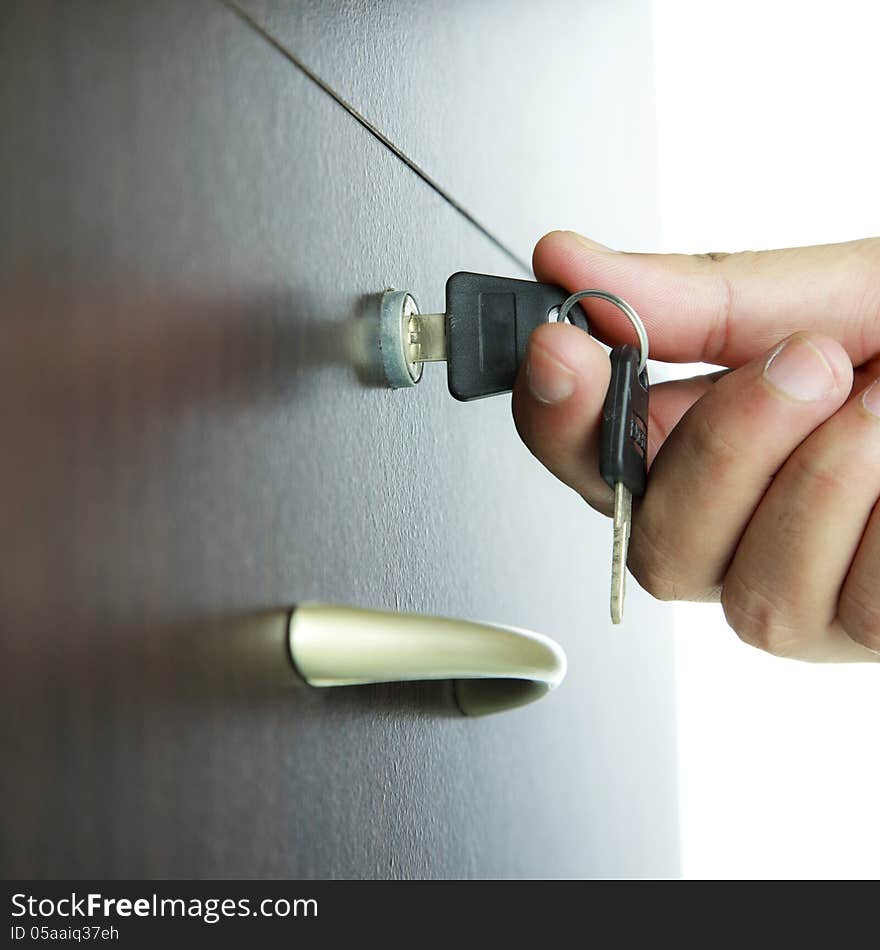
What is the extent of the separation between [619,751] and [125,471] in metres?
0.59

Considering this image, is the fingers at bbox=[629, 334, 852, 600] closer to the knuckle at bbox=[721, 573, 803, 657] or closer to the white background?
the knuckle at bbox=[721, 573, 803, 657]

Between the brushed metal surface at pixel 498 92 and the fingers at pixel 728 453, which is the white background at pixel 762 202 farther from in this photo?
the fingers at pixel 728 453

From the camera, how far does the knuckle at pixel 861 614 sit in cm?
31

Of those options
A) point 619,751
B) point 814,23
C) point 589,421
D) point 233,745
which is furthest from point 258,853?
point 814,23

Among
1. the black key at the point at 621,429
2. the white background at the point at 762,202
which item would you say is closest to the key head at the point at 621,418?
the black key at the point at 621,429

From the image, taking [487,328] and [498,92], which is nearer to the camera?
[487,328]

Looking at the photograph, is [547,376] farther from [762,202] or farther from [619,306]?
[762,202]

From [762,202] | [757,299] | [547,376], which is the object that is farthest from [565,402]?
[762,202]

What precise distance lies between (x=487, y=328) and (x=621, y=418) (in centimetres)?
4

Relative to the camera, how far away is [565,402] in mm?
271

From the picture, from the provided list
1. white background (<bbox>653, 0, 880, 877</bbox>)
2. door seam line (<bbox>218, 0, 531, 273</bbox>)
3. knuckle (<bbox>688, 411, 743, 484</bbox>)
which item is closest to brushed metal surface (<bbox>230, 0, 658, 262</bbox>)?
door seam line (<bbox>218, 0, 531, 273</bbox>)

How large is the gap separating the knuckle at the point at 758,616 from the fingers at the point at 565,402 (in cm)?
5

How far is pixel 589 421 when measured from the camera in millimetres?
279

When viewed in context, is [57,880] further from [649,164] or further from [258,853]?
[649,164]
